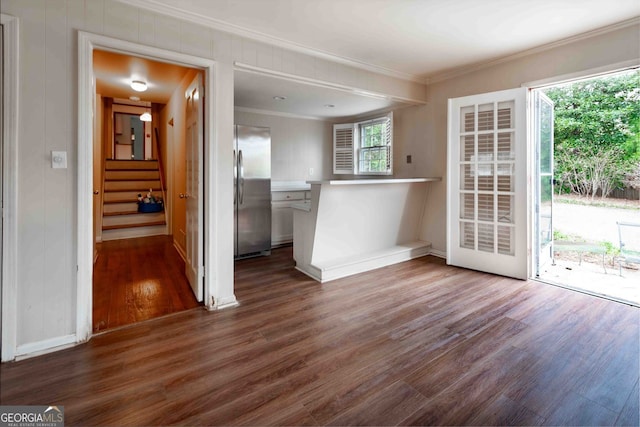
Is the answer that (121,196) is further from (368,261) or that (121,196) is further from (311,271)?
(368,261)

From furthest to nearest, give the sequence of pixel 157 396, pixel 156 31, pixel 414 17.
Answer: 1. pixel 414 17
2. pixel 156 31
3. pixel 157 396

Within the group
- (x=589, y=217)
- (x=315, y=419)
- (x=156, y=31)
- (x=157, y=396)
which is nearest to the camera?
(x=315, y=419)

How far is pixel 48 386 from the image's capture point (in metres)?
1.68

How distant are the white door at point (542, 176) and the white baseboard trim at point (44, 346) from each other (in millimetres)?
4334

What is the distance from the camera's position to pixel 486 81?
3.75 metres

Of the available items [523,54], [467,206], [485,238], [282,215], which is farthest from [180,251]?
[523,54]

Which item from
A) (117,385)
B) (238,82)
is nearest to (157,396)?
(117,385)

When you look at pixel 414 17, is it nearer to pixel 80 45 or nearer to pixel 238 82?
pixel 238 82

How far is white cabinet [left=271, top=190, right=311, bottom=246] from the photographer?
16.0ft

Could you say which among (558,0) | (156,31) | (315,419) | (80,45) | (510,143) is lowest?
(315,419)

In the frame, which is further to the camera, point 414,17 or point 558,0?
point 414,17

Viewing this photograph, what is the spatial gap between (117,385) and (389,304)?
203cm

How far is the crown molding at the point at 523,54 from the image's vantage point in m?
2.74

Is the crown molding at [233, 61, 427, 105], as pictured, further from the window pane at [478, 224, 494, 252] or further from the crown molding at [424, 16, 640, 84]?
the window pane at [478, 224, 494, 252]
